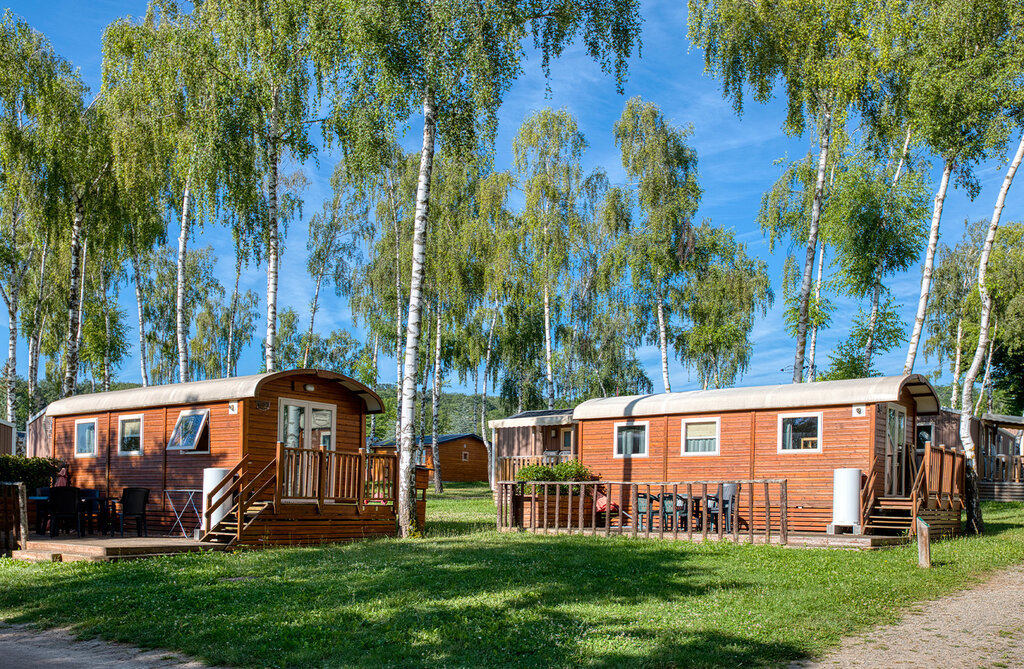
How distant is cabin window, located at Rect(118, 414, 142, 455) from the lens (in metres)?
17.0

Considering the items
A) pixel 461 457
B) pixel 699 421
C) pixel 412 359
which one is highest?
pixel 412 359

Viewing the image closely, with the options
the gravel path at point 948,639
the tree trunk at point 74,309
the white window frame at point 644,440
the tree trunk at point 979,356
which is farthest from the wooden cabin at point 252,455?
the tree trunk at point 979,356

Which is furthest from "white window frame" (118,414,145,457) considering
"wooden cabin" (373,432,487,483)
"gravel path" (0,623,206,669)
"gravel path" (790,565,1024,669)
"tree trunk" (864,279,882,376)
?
"wooden cabin" (373,432,487,483)

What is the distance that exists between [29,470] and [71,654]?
37.0 feet

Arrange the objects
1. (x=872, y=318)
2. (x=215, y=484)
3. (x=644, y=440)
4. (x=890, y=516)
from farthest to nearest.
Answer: (x=872, y=318) < (x=644, y=440) < (x=890, y=516) < (x=215, y=484)

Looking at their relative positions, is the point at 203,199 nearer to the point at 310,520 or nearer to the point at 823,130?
the point at 310,520

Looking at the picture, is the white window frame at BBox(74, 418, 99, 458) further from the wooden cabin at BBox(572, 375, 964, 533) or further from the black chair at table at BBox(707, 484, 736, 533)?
the black chair at table at BBox(707, 484, 736, 533)

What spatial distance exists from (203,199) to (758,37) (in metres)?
13.9

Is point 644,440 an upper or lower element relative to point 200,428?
lower

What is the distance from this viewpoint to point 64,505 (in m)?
15.2

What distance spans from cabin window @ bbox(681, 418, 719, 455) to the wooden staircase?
3.06 metres

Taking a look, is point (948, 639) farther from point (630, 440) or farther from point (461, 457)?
point (461, 457)

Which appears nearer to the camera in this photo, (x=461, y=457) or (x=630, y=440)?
(x=630, y=440)

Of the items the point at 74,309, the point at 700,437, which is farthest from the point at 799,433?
the point at 74,309
